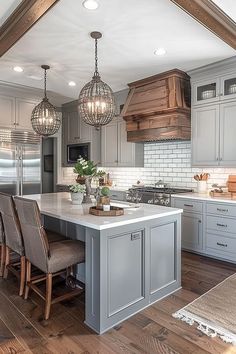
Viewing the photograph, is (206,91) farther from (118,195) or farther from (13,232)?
(13,232)

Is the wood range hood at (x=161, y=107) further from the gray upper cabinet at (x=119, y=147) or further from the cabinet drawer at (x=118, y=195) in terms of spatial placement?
the cabinet drawer at (x=118, y=195)

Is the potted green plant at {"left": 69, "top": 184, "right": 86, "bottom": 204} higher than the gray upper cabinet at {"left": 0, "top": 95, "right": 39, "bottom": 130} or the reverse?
the reverse

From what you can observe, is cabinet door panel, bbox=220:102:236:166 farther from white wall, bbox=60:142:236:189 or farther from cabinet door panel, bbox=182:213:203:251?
cabinet door panel, bbox=182:213:203:251

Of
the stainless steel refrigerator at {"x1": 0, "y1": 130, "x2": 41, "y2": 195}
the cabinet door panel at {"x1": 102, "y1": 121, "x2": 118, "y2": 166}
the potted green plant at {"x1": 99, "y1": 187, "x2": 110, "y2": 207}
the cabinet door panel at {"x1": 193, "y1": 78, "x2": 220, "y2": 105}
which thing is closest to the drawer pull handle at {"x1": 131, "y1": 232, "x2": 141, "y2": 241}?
the potted green plant at {"x1": 99, "y1": 187, "x2": 110, "y2": 207}

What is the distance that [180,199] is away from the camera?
13.2 feet

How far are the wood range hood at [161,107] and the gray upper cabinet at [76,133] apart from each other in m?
1.30

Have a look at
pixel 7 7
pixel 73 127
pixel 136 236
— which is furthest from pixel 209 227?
pixel 73 127

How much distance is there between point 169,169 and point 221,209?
153cm

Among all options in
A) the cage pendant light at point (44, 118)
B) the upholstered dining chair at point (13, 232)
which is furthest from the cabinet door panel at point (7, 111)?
the upholstered dining chair at point (13, 232)

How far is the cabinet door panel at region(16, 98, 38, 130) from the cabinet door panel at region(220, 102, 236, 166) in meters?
3.73

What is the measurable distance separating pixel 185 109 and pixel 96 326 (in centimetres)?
326

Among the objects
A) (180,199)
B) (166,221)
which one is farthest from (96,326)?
(180,199)

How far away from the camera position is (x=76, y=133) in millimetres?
6254

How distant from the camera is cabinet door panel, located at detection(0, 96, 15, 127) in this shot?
16.8 ft
